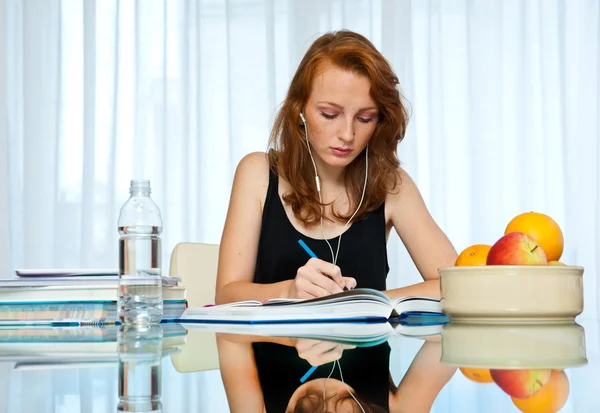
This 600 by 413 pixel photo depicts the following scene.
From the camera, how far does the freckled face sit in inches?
70.1

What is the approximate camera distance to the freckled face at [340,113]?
1779 millimetres

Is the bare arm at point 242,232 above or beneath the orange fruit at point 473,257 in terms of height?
above

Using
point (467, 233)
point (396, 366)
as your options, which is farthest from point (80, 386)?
point (467, 233)

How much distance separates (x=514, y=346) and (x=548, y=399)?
0.91ft

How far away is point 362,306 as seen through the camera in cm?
111

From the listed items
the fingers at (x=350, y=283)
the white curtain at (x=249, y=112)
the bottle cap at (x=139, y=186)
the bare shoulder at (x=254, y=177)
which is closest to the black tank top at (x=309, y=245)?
the bare shoulder at (x=254, y=177)

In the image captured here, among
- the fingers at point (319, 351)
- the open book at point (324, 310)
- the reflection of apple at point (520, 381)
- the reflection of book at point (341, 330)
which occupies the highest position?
the open book at point (324, 310)

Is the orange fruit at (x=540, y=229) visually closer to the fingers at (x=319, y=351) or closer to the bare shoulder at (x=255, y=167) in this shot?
the fingers at (x=319, y=351)

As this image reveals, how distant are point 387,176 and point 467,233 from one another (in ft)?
6.97

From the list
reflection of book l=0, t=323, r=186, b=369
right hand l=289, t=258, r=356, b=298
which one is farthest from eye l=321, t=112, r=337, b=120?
reflection of book l=0, t=323, r=186, b=369

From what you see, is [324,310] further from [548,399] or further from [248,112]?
[248,112]

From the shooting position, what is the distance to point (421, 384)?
0.51 m

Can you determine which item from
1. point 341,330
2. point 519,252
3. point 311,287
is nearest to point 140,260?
point 311,287

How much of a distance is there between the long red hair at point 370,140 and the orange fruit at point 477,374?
1.28 metres
